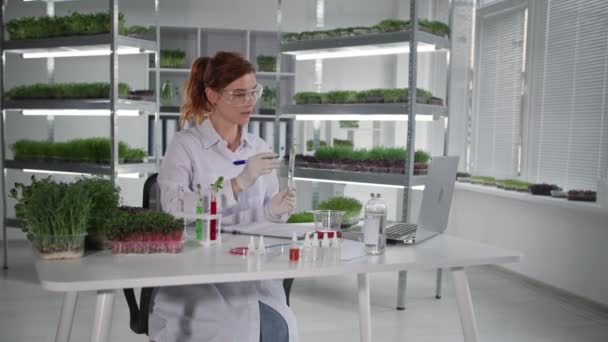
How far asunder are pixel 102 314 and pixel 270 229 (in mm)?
770

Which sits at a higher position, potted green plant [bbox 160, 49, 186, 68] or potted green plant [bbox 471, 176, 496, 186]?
potted green plant [bbox 160, 49, 186, 68]

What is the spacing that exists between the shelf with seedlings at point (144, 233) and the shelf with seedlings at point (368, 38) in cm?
271

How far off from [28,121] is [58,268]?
499cm

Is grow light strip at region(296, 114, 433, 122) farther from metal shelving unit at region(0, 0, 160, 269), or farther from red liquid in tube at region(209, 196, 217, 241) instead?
red liquid in tube at region(209, 196, 217, 241)

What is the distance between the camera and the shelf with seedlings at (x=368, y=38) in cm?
414

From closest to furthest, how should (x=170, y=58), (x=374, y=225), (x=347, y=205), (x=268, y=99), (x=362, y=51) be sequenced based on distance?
(x=374, y=225) → (x=347, y=205) → (x=362, y=51) → (x=170, y=58) → (x=268, y=99)

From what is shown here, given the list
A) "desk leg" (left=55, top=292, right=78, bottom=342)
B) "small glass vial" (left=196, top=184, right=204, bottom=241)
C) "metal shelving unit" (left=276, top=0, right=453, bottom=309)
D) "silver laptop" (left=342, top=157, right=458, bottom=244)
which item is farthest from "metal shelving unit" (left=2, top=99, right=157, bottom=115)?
"silver laptop" (left=342, top=157, right=458, bottom=244)

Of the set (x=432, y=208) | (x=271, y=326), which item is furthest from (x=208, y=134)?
(x=432, y=208)

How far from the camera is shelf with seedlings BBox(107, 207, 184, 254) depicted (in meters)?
1.81

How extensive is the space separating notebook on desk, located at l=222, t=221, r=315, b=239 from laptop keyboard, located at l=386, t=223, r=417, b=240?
30cm

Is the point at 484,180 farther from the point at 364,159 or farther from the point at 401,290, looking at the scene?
the point at 401,290

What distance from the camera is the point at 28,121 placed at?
6.09 meters

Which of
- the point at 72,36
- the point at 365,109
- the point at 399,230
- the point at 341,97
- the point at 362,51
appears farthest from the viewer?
the point at 72,36

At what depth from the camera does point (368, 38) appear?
4.23 meters
